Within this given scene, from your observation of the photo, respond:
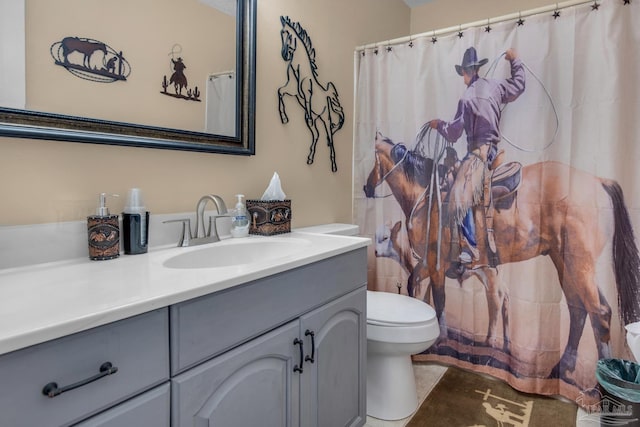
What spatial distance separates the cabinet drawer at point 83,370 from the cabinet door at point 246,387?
0.09 metres

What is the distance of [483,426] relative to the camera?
157 cm

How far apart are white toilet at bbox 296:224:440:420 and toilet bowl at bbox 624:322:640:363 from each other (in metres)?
0.75

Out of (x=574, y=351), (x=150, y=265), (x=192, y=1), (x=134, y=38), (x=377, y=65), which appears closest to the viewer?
(x=150, y=265)

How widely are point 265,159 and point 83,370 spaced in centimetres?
118

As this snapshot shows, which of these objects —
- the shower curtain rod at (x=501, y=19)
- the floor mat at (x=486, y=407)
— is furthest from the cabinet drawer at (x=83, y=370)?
the shower curtain rod at (x=501, y=19)

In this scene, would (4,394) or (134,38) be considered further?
(134,38)

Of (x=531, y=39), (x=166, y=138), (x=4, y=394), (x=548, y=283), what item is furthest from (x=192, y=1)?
(x=548, y=283)

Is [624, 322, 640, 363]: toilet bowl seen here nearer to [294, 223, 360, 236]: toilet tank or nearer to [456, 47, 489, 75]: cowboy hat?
[294, 223, 360, 236]: toilet tank

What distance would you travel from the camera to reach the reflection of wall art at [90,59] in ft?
3.33

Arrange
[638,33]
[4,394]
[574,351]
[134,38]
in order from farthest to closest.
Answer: [574,351]
[638,33]
[134,38]
[4,394]

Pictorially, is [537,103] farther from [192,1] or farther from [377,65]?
[192,1]

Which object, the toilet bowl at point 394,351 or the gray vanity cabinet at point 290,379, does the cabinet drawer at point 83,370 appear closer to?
the gray vanity cabinet at point 290,379

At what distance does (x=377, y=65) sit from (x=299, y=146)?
748mm

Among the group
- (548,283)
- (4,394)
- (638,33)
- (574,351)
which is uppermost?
(638,33)
